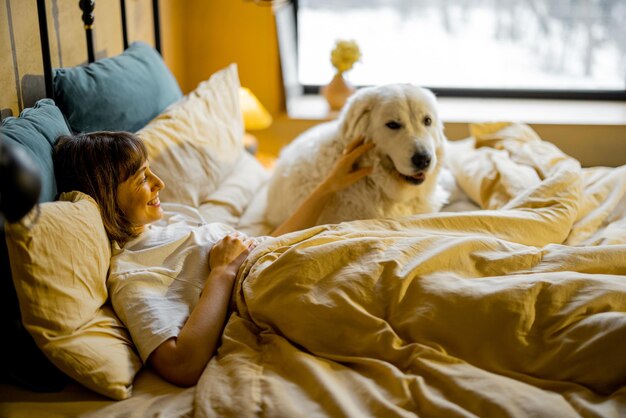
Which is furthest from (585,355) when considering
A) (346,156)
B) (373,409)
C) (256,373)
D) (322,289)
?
(346,156)

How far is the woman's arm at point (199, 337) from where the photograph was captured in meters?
1.34

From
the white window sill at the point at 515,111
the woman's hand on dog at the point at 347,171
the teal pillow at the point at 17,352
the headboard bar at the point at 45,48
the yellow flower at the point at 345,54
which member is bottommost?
the teal pillow at the point at 17,352

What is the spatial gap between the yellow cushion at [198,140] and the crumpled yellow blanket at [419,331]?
61 cm

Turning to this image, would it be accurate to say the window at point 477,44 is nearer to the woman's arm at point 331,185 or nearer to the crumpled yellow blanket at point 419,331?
the woman's arm at point 331,185

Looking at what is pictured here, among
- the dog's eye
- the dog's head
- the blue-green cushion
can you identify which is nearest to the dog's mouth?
the dog's head

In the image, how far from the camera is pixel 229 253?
5.15 ft

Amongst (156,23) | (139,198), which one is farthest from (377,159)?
(156,23)

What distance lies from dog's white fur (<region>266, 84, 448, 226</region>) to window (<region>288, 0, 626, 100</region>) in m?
1.67

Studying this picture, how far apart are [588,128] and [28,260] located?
2.85m

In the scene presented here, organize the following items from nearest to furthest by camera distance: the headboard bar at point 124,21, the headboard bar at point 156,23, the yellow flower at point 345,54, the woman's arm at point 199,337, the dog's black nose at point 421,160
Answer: the woman's arm at point 199,337 → the dog's black nose at point 421,160 → the headboard bar at point 124,21 → the headboard bar at point 156,23 → the yellow flower at point 345,54

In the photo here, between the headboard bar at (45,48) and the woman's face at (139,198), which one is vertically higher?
the headboard bar at (45,48)

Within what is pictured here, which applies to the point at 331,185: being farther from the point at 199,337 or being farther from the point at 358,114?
the point at 199,337

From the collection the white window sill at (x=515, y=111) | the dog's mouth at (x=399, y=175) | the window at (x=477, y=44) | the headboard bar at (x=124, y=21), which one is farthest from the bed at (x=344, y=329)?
the window at (x=477, y=44)

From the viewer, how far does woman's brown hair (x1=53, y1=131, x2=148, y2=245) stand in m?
1.50
